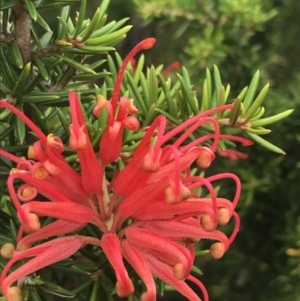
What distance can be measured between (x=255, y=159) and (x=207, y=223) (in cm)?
47

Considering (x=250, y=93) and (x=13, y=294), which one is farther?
(x=250, y=93)

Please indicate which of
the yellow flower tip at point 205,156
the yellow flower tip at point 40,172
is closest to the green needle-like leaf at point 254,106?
the yellow flower tip at point 205,156

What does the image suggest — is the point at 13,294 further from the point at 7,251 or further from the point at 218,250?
the point at 218,250

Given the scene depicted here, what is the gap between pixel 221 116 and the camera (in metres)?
0.60

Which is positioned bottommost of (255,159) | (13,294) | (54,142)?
(255,159)

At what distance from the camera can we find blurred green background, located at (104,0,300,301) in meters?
0.86

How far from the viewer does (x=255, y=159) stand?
907mm

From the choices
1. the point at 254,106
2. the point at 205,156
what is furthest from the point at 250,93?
the point at 205,156

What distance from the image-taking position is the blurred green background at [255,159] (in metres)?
0.86

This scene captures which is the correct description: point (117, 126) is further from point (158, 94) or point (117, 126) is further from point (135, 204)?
point (158, 94)

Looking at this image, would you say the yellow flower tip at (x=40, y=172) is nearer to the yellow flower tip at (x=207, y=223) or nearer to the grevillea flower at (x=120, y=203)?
the grevillea flower at (x=120, y=203)

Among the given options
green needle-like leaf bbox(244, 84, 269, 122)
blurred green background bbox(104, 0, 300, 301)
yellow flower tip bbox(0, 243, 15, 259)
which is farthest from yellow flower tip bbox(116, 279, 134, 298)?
blurred green background bbox(104, 0, 300, 301)

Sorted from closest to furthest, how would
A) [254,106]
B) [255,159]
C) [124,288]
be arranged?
[124,288] < [254,106] < [255,159]

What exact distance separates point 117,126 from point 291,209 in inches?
19.4
